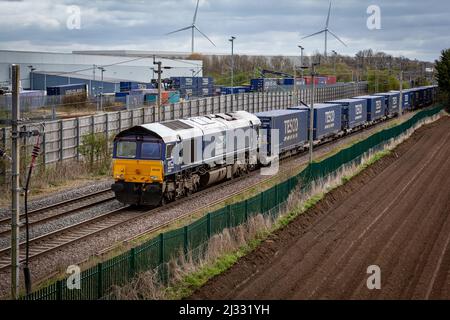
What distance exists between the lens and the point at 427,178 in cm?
3562

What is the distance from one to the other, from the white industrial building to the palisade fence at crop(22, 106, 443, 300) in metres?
57.4

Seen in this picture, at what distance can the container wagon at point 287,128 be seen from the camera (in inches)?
1531

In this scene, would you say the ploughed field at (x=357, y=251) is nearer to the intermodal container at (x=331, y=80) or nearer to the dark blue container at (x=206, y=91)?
the dark blue container at (x=206, y=91)

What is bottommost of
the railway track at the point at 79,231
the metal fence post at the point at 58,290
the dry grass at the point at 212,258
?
the railway track at the point at 79,231

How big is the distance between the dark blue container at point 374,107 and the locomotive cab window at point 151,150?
4137 cm

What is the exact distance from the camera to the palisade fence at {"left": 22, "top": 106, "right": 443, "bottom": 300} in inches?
566

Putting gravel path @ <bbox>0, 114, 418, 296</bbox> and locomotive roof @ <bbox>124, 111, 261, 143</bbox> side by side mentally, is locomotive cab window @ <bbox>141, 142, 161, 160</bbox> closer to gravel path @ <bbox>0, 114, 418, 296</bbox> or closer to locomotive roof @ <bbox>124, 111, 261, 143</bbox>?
locomotive roof @ <bbox>124, 111, 261, 143</bbox>

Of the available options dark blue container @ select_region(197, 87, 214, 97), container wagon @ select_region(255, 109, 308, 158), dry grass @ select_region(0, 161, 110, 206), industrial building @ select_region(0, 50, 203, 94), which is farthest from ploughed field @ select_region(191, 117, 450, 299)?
dark blue container @ select_region(197, 87, 214, 97)

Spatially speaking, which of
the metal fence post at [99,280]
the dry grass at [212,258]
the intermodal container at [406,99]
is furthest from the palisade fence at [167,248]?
the intermodal container at [406,99]

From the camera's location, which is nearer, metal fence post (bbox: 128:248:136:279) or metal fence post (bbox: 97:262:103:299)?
metal fence post (bbox: 97:262:103:299)

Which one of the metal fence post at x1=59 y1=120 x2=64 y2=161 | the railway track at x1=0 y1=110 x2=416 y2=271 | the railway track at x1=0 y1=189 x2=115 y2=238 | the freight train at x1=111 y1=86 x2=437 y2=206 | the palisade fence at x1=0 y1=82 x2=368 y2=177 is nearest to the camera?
the railway track at x1=0 y1=110 x2=416 y2=271

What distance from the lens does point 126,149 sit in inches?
1065

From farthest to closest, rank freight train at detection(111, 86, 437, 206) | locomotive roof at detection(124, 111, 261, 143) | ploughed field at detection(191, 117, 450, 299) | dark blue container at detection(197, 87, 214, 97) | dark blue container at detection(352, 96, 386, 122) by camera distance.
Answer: dark blue container at detection(197, 87, 214, 97) → dark blue container at detection(352, 96, 386, 122) → locomotive roof at detection(124, 111, 261, 143) → freight train at detection(111, 86, 437, 206) → ploughed field at detection(191, 117, 450, 299)
